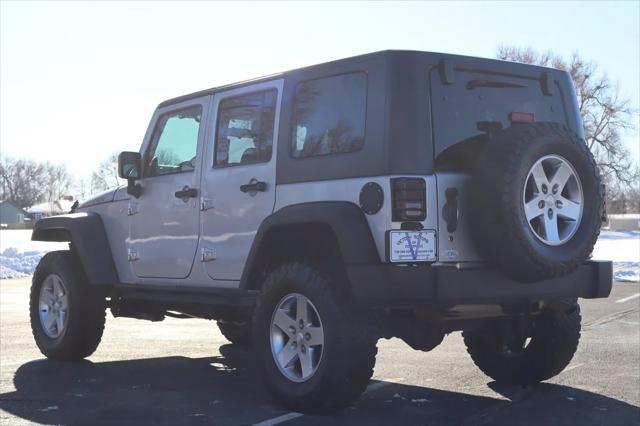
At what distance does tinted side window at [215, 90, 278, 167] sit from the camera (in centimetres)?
594

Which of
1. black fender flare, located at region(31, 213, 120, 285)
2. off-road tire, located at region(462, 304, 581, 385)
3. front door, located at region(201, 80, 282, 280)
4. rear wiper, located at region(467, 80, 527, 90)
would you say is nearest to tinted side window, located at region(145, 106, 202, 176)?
front door, located at region(201, 80, 282, 280)

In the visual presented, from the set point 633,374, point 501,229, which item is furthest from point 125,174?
point 633,374

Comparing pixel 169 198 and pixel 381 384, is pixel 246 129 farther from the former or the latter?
pixel 381 384

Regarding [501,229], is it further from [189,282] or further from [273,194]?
[189,282]

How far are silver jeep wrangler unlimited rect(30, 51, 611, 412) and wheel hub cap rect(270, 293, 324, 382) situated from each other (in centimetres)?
1

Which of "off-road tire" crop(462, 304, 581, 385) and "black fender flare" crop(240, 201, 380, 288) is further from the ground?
"black fender flare" crop(240, 201, 380, 288)

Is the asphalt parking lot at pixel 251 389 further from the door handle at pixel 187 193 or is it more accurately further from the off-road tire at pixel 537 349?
the door handle at pixel 187 193

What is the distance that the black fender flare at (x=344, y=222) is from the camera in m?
4.91

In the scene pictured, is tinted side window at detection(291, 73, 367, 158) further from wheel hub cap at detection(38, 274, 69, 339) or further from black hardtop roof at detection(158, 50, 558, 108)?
wheel hub cap at detection(38, 274, 69, 339)

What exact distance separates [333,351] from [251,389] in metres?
1.45

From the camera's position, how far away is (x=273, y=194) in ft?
18.8

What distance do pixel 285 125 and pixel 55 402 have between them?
241 centimetres

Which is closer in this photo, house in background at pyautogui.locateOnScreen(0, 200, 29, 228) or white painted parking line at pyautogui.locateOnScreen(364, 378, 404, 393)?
white painted parking line at pyautogui.locateOnScreen(364, 378, 404, 393)

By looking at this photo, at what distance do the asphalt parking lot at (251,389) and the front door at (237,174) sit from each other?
104 centimetres
